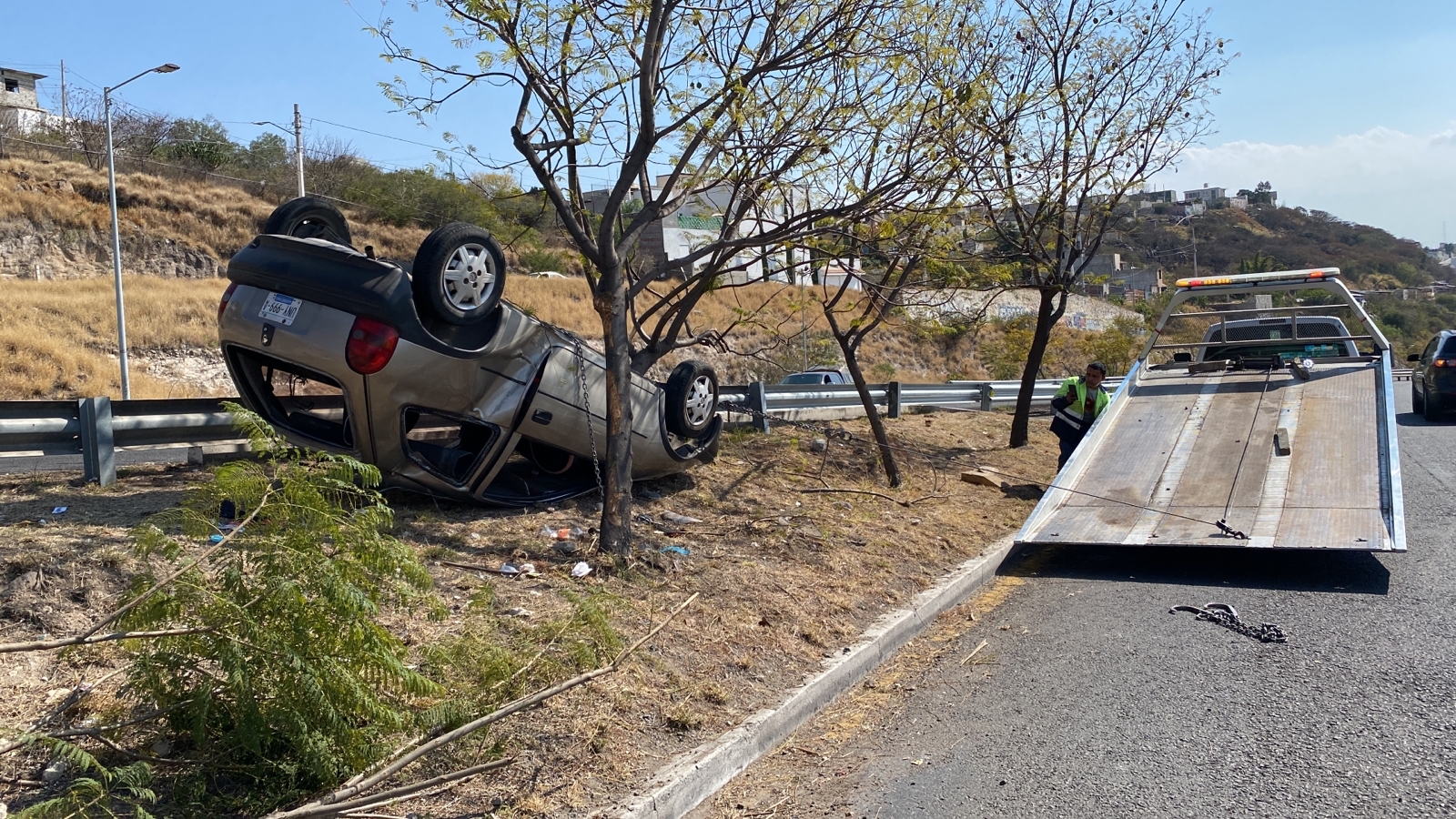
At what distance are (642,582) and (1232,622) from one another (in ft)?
11.8

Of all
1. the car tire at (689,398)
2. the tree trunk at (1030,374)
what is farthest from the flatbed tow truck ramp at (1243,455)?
the tree trunk at (1030,374)

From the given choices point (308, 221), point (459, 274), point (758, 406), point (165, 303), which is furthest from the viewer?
point (165, 303)

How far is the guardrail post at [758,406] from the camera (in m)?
12.6

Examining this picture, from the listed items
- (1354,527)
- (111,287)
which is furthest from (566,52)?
(111,287)

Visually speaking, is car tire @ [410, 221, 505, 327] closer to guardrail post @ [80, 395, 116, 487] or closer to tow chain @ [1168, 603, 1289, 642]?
guardrail post @ [80, 395, 116, 487]

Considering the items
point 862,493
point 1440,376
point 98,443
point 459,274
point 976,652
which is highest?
point 459,274

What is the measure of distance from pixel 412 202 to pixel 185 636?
146 ft

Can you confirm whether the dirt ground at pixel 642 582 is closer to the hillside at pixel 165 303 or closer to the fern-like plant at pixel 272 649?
the fern-like plant at pixel 272 649

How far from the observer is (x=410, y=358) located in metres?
6.94

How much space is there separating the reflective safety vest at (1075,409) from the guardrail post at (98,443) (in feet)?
28.2

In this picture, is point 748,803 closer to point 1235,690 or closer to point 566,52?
point 1235,690

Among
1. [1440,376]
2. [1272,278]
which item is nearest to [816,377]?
[1440,376]

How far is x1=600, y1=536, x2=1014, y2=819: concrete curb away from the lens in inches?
168

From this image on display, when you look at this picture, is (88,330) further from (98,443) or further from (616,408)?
(616,408)
